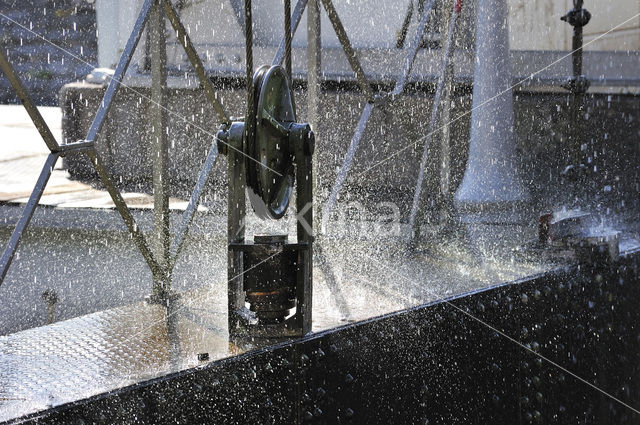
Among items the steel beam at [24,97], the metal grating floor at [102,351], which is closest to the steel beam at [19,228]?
the steel beam at [24,97]

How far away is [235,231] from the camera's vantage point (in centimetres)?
242

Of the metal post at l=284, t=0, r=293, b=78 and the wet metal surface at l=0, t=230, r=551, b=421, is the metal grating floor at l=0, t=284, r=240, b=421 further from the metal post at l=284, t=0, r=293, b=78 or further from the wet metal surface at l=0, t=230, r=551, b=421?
the metal post at l=284, t=0, r=293, b=78

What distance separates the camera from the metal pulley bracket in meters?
2.32

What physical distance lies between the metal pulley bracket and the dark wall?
10821 millimetres

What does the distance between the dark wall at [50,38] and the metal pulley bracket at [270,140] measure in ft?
35.5

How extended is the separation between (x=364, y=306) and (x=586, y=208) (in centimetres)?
253

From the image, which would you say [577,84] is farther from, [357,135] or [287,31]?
[287,31]

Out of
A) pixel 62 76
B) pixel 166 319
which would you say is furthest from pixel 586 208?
pixel 62 76

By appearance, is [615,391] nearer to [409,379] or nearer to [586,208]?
[586,208]

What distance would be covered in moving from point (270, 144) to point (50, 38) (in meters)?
13.1

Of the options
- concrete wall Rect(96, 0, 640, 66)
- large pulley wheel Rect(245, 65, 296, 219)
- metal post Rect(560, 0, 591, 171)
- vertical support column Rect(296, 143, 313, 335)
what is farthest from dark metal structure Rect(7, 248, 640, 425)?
concrete wall Rect(96, 0, 640, 66)

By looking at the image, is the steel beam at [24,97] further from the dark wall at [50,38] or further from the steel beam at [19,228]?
the dark wall at [50,38]

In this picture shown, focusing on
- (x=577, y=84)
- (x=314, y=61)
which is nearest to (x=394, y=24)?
(x=577, y=84)

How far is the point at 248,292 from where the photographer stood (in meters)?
2.41
